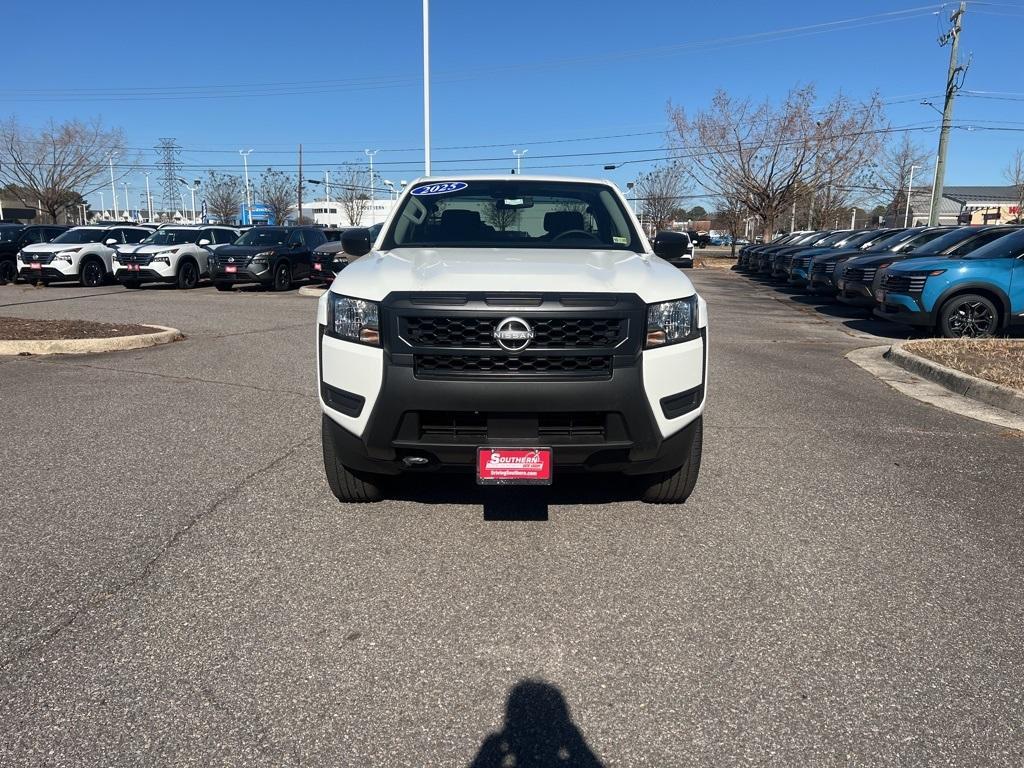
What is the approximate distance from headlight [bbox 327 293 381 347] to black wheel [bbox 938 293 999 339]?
31.7 feet

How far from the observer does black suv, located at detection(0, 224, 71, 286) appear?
21.8m

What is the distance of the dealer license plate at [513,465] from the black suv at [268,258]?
1683 cm

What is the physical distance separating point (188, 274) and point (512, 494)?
18.1 m

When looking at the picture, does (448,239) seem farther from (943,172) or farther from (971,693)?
(943,172)

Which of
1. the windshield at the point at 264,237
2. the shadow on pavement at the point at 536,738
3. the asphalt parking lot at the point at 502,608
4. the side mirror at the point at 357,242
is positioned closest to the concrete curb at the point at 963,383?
the asphalt parking lot at the point at 502,608

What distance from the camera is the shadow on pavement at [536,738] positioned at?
2.23 meters

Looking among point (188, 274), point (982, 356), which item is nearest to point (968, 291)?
point (982, 356)

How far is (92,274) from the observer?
20391mm

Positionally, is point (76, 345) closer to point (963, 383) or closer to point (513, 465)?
point (513, 465)

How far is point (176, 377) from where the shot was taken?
7.73 metres

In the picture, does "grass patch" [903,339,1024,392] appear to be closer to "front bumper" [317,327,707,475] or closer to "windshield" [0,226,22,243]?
"front bumper" [317,327,707,475]

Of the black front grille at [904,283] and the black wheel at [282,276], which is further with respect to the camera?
the black wheel at [282,276]

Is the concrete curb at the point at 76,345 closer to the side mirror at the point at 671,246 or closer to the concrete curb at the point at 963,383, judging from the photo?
the side mirror at the point at 671,246

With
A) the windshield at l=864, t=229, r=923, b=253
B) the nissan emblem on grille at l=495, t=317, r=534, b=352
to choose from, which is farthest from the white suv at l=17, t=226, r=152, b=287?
the nissan emblem on grille at l=495, t=317, r=534, b=352
